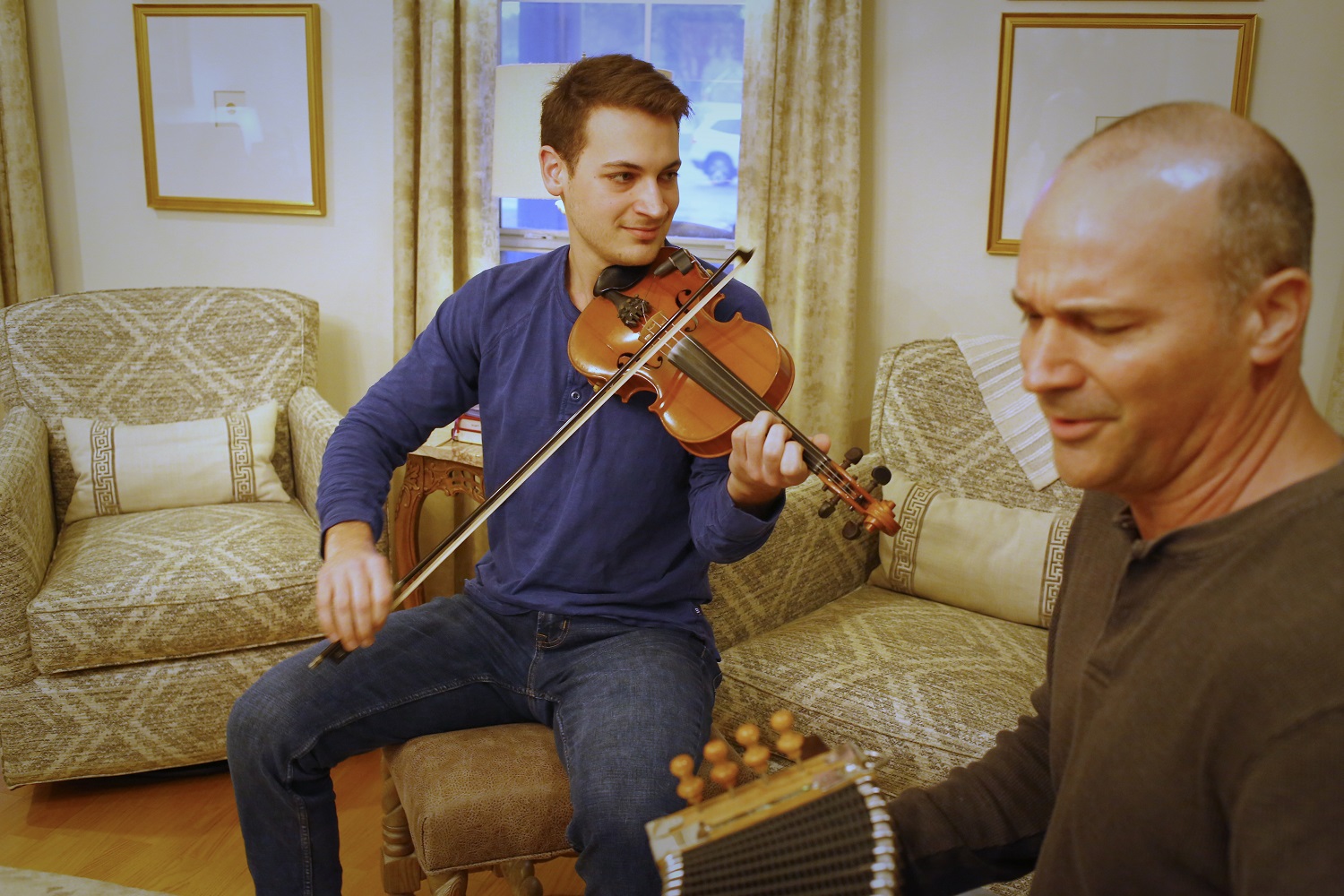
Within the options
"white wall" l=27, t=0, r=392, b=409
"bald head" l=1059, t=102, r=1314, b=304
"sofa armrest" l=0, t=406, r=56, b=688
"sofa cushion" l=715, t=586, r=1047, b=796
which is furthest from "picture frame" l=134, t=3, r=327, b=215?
"bald head" l=1059, t=102, r=1314, b=304

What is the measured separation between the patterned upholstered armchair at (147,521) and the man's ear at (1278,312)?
194cm

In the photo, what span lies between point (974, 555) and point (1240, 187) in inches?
59.7

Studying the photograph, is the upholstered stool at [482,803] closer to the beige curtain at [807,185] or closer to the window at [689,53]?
the beige curtain at [807,185]

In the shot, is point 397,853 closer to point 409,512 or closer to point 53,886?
point 53,886

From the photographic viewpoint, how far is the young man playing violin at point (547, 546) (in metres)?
1.43

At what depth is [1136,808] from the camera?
2.40 ft

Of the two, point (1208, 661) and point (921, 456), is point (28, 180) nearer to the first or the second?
point (921, 456)

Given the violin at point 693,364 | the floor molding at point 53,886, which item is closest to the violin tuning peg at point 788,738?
the violin at point 693,364

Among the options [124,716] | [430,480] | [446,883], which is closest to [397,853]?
[446,883]

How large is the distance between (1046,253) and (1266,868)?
1.36 ft

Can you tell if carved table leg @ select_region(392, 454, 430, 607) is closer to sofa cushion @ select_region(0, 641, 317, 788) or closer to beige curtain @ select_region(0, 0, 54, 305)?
sofa cushion @ select_region(0, 641, 317, 788)

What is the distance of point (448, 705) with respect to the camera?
1551 millimetres

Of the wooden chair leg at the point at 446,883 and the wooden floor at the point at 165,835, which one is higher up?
the wooden chair leg at the point at 446,883

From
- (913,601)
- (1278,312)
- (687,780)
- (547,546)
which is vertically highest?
(1278,312)
